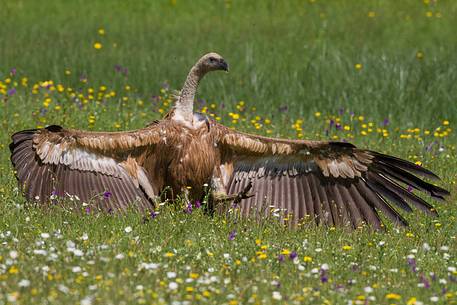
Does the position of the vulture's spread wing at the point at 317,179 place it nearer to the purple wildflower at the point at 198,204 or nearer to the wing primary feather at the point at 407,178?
the wing primary feather at the point at 407,178

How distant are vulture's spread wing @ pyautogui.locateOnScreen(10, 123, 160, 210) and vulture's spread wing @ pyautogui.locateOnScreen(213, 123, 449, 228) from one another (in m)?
0.68

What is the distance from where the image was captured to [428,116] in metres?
12.0

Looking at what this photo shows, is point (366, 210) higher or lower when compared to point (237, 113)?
lower

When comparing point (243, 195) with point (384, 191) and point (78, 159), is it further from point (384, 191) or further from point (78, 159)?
point (78, 159)

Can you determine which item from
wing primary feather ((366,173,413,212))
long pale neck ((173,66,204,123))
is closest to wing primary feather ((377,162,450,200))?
wing primary feather ((366,173,413,212))

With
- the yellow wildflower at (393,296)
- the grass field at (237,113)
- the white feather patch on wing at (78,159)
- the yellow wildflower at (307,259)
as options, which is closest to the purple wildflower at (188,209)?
the grass field at (237,113)

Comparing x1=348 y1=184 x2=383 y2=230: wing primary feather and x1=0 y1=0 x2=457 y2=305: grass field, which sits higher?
x1=0 y1=0 x2=457 y2=305: grass field

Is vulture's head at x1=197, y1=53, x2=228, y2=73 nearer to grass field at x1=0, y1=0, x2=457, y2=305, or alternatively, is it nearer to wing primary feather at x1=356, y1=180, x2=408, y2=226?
grass field at x1=0, y1=0, x2=457, y2=305

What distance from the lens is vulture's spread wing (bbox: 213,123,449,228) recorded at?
8039 millimetres

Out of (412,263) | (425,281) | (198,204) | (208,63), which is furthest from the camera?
(208,63)

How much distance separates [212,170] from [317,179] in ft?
2.85

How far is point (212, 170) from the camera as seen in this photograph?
26.9 ft

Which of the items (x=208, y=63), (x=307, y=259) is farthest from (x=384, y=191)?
(x=307, y=259)

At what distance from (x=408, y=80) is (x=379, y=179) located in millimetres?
4687
